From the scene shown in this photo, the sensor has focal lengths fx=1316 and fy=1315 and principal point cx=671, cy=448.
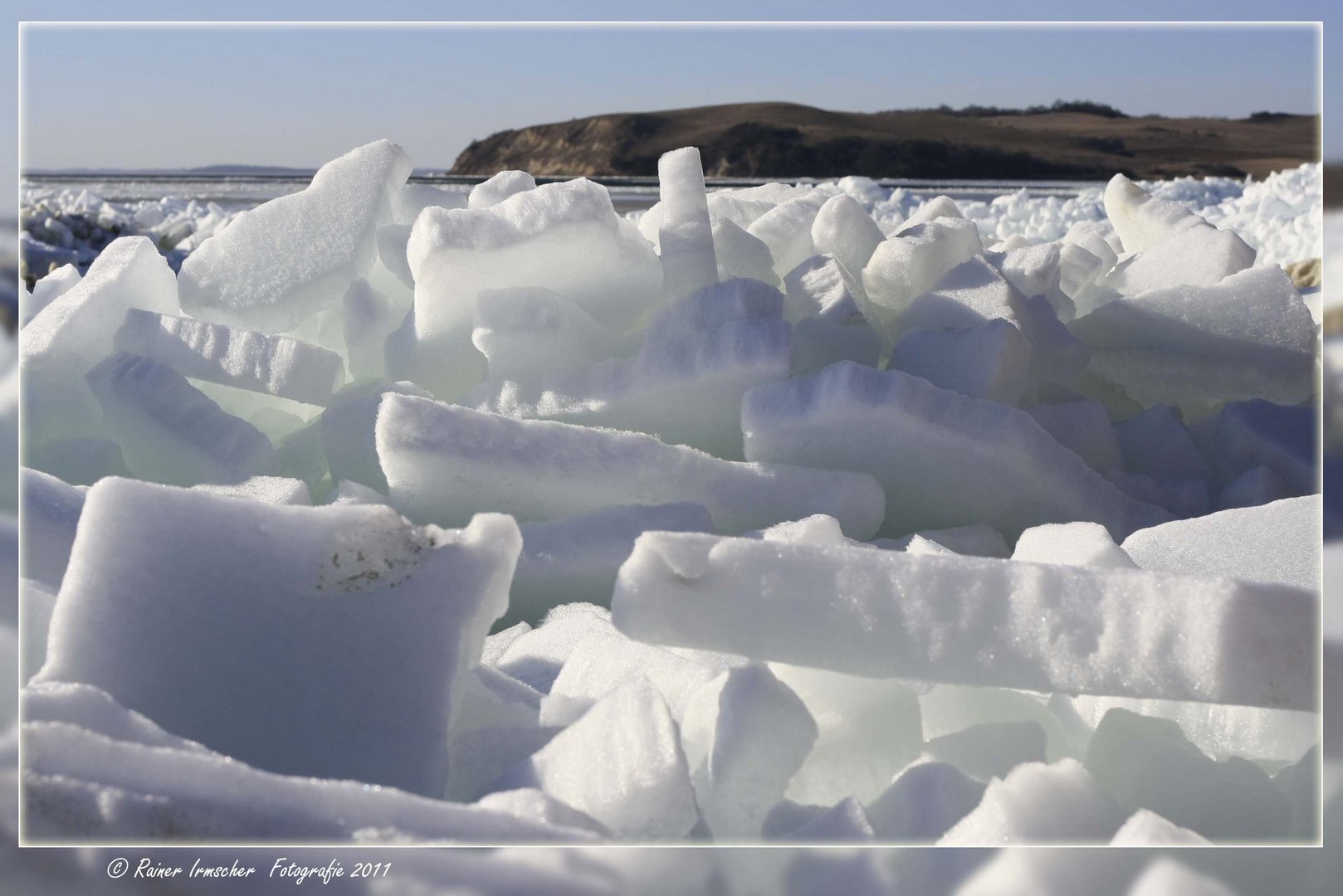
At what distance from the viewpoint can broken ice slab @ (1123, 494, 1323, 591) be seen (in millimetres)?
1333

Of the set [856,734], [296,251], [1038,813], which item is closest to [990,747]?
[856,734]

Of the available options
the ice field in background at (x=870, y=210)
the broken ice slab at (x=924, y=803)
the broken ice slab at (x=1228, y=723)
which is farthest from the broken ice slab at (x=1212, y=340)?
the ice field in background at (x=870, y=210)

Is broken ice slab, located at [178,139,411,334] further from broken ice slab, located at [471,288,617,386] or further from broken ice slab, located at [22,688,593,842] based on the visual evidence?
broken ice slab, located at [22,688,593,842]

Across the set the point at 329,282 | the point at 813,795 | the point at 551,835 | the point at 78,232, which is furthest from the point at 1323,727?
the point at 78,232

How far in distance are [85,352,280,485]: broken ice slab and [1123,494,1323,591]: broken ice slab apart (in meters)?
1.20

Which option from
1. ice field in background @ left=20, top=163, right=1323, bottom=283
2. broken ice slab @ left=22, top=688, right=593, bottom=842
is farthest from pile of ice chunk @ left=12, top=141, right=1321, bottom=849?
ice field in background @ left=20, top=163, right=1323, bottom=283

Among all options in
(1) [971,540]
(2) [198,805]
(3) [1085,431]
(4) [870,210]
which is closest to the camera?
(2) [198,805]

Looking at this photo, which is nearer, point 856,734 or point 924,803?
point 924,803

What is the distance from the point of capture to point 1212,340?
7.35 ft

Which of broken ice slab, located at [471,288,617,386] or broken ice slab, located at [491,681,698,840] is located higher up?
broken ice slab, located at [471,288,617,386]

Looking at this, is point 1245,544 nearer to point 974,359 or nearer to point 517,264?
point 974,359

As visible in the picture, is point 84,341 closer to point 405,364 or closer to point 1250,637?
point 405,364

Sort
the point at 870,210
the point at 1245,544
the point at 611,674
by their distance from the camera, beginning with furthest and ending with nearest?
the point at 870,210
the point at 1245,544
the point at 611,674

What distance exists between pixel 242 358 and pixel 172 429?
0.52 ft
